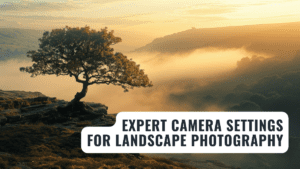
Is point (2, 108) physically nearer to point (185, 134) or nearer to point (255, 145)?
point (185, 134)

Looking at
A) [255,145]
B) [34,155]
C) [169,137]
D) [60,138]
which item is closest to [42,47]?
[60,138]

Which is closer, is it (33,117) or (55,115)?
(33,117)

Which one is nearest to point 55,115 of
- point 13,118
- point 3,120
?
point 13,118

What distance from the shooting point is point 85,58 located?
147 ft

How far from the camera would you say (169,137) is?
101 ft

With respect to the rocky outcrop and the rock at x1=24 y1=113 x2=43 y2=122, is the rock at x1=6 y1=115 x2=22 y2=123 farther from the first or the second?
the rock at x1=24 y1=113 x2=43 y2=122

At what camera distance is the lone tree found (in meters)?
44.5

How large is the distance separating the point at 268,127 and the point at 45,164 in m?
25.8
